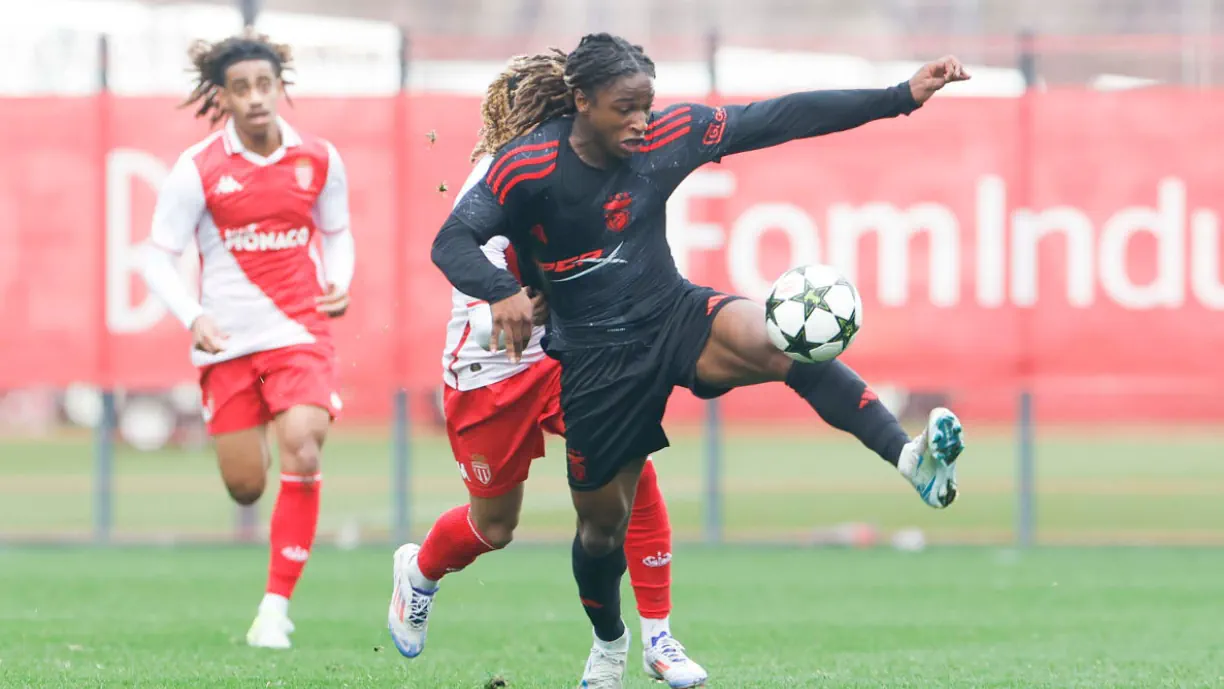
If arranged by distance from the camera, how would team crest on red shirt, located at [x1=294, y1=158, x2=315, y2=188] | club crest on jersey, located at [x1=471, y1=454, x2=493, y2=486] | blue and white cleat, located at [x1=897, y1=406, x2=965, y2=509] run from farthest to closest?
team crest on red shirt, located at [x1=294, y1=158, x2=315, y2=188] → club crest on jersey, located at [x1=471, y1=454, x2=493, y2=486] → blue and white cleat, located at [x1=897, y1=406, x2=965, y2=509]

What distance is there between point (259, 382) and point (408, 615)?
4.89 ft

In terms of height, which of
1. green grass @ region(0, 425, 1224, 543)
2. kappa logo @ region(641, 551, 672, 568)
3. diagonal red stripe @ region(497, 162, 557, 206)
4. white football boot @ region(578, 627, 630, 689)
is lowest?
green grass @ region(0, 425, 1224, 543)

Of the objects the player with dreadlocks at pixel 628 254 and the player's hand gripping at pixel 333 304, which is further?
the player's hand gripping at pixel 333 304

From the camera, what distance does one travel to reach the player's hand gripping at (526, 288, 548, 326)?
5531 millimetres

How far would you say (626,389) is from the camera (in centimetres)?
521

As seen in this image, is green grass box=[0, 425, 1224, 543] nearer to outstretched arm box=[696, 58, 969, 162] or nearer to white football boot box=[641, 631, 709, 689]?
white football boot box=[641, 631, 709, 689]

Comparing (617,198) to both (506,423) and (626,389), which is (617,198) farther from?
(506,423)

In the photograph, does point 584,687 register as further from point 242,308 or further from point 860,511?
A: point 860,511

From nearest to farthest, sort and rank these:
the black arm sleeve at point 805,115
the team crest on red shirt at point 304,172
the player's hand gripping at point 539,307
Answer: the black arm sleeve at point 805,115 → the player's hand gripping at point 539,307 → the team crest on red shirt at point 304,172

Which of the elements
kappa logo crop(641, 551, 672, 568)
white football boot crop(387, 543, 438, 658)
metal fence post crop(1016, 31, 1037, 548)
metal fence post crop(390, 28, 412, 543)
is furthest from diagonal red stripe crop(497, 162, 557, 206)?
metal fence post crop(1016, 31, 1037, 548)

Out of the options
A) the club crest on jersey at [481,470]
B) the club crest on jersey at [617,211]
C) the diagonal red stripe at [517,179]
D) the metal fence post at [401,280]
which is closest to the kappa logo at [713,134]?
the club crest on jersey at [617,211]

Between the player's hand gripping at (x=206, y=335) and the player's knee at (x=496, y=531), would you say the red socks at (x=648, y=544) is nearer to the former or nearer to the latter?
the player's knee at (x=496, y=531)

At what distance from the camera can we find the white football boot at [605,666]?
5.55 metres

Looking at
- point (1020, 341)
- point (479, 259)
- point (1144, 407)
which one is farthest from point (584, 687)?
point (1144, 407)
